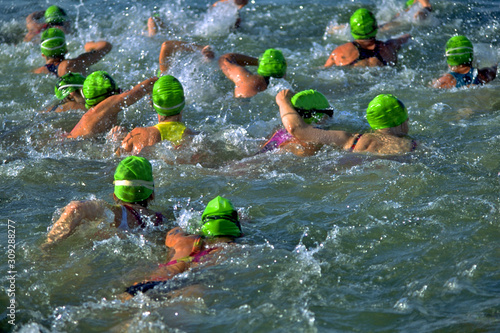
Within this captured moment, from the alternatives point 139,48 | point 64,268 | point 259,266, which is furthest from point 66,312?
point 139,48

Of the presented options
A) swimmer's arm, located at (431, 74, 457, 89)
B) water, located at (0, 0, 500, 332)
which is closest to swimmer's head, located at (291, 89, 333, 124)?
water, located at (0, 0, 500, 332)

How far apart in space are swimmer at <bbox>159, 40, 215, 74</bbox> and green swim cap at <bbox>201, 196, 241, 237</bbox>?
4.44 metres

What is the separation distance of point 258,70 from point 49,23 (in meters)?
5.85

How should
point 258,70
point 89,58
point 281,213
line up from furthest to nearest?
1. point 89,58
2. point 258,70
3. point 281,213

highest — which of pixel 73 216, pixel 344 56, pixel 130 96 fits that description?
pixel 73 216

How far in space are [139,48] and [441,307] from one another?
28.1 feet

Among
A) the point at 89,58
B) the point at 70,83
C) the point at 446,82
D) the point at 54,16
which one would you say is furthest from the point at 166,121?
the point at 54,16

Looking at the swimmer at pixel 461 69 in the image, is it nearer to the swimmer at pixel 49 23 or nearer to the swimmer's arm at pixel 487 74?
the swimmer's arm at pixel 487 74

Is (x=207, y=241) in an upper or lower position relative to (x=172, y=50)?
upper

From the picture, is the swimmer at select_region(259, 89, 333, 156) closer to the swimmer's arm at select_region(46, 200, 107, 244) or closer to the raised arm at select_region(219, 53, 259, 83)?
the raised arm at select_region(219, 53, 259, 83)

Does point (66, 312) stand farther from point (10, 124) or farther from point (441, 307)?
point (10, 124)

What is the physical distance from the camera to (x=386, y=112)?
5945mm

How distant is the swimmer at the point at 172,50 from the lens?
8.25 m

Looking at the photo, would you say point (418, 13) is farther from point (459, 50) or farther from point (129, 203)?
point (129, 203)
